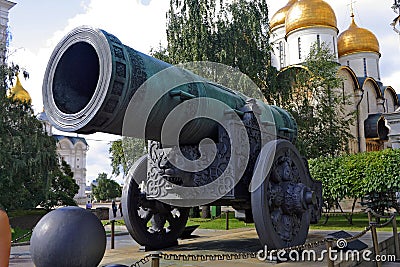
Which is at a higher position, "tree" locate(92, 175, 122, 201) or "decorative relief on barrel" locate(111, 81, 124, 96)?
"decorative relief on barrel" locate(111, 81, 124, 96)

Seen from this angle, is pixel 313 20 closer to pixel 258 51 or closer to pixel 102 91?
pixel 258 51

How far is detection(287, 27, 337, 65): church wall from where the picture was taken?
2977cm

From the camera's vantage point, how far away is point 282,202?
211 inches

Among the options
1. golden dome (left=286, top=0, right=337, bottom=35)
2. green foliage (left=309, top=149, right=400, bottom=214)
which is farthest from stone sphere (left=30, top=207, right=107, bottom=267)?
golden dome (left=286, top=0, right=337, bottom=35)

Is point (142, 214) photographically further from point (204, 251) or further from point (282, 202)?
point (282, 202)

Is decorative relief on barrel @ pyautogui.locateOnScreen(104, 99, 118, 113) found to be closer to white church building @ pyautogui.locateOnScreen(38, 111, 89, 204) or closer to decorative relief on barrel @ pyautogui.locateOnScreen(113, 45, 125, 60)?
decorative relief on barrel @ pyautogui.locateOnScreen(113, 45, 125, 60)

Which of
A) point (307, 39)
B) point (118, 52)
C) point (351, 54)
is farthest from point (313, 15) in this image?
point (118, 52)

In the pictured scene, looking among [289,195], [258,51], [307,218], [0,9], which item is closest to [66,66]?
[289,195]

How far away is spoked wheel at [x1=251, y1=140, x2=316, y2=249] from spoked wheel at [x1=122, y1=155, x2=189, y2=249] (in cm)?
166

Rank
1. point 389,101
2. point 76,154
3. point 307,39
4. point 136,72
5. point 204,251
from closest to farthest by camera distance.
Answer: point 136,72 < point 204,251 < point 307,39 < point 389,101 < point 76,154

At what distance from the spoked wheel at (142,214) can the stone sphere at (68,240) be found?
266 centimetres

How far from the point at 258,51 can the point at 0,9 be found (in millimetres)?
16902

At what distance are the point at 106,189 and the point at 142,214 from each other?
49551 millimetres

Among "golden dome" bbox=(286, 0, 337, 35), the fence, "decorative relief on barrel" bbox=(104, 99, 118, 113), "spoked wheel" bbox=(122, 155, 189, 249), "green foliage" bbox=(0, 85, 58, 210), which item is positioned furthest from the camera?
"golden dome" bbox=(286, 0, 337, 35)
